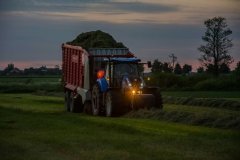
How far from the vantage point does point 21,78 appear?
81.5 m

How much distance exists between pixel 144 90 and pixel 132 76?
670 mm

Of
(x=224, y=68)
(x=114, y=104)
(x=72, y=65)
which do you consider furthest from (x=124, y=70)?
(x=224, y=68)

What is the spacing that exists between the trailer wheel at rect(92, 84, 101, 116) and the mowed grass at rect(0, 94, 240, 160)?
19.8 ft

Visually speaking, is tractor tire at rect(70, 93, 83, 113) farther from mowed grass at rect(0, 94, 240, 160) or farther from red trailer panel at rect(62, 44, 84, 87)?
mowed grass at rect(0, 94, 240, 160)

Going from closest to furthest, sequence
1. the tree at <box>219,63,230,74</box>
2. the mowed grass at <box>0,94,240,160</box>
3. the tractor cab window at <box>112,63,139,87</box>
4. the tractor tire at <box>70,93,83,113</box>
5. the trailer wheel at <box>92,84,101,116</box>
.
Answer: the mowed grass at <box>0,94,240,160</box> < the tractor cab window at <box>112,63,139,87</box> < the trailer wheel at <box>92,84,101,116</box> < the tractor tire at <box>70,93,83,113</box> < the tree at <box>219,63,230,74</box>

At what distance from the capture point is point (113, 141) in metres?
12.8

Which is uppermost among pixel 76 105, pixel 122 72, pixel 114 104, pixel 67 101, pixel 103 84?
pixel 122 72

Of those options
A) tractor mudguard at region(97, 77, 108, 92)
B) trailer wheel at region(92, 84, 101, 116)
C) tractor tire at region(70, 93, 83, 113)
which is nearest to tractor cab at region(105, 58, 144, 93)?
tractor mudguard at region(97, 77, 108, 92)

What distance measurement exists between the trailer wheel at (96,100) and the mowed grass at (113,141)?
6.03 metres

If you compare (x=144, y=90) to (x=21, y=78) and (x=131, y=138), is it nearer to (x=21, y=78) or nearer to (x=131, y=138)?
(x=131, y=138)

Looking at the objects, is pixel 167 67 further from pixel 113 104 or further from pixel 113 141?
pixel 113 141

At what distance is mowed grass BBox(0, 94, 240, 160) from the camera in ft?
35.4

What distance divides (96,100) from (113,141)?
35.7 feet

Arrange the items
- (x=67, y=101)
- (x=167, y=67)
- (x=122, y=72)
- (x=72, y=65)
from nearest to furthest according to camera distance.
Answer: (x=122, y=72) < (x=72, y=65) < (x=67, y=101) < (x=167, y=67)
